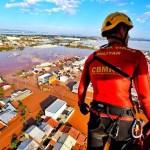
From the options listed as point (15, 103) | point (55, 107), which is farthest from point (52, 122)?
point (15, 103)

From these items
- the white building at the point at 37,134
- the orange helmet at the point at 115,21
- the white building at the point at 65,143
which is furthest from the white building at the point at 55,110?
the orange helmet at the point at 115,21

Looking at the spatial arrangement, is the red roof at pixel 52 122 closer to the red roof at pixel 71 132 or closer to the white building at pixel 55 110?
the white building at pixel 55 110

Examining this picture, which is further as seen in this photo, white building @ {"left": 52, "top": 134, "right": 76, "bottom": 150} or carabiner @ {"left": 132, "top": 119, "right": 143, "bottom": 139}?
white building @ {"left": 52, "top": 134, "right": 76, "bottom": 150}

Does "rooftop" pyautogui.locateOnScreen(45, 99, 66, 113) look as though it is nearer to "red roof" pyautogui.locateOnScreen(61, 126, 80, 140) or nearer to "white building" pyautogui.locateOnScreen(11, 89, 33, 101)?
"red roof" pyautogui.locateOnScreen(61, 126, 80, 140)

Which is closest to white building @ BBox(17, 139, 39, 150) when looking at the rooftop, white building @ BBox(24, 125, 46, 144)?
white building @ BBox(24, 125, 46, 144)

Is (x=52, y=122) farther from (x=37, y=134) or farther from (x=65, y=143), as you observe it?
(x=65, y=143)

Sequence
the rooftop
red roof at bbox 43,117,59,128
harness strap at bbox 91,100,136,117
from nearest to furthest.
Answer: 1. harness strap at bbox 91,100,136,117
2. red roof at bbox 43,117,59,128
3. the rooftop

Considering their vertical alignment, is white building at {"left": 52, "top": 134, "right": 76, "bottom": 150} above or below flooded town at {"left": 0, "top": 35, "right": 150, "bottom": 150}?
above

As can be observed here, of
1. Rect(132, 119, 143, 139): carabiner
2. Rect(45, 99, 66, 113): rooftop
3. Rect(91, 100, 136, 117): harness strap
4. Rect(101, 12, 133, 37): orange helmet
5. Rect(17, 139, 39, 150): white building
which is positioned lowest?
Rect(17, 139, 39, 150): white building

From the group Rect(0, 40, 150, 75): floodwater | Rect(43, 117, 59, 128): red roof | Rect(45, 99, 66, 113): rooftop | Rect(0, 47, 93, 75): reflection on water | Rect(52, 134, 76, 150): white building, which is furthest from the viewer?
Rect(0, 47, 93, 75): reflection on water
